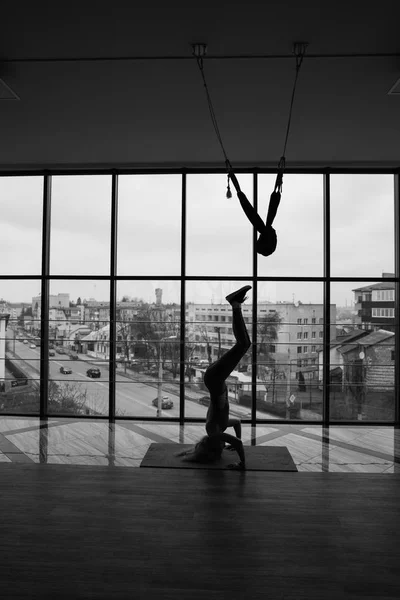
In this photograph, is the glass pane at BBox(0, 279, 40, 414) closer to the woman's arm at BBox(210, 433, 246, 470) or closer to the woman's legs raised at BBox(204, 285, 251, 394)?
the woman's legs raised at BBox(204, 285, 251, 394)

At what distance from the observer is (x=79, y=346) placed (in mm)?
5207

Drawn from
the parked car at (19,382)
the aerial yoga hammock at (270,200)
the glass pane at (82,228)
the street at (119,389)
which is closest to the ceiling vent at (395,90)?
the aerial yoga hammock at (270,200)

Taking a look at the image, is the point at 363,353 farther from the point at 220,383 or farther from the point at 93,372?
the point at 93,372

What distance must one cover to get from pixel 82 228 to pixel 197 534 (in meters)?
3.73

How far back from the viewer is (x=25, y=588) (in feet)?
6.10

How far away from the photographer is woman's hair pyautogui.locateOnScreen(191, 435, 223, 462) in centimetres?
353

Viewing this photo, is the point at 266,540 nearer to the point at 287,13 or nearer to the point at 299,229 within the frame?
the point at 287,13

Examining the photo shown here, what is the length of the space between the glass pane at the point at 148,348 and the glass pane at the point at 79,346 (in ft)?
0.62

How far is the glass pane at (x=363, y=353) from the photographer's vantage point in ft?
16.5

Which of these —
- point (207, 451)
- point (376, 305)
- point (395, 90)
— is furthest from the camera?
point (376, 305)

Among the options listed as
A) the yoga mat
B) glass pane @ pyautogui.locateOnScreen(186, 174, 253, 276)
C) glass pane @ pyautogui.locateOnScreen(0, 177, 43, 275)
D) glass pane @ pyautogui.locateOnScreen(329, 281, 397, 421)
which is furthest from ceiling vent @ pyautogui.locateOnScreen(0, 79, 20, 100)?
glass pane @ pyautogui.locateOnScreen(329, 281, 397, 421)

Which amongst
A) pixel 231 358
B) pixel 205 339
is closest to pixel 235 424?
pixel 231 358

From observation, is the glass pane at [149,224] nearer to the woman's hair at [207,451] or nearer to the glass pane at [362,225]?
the glass pane at [362,225]

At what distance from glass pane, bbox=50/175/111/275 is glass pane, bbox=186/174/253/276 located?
3.11ft
